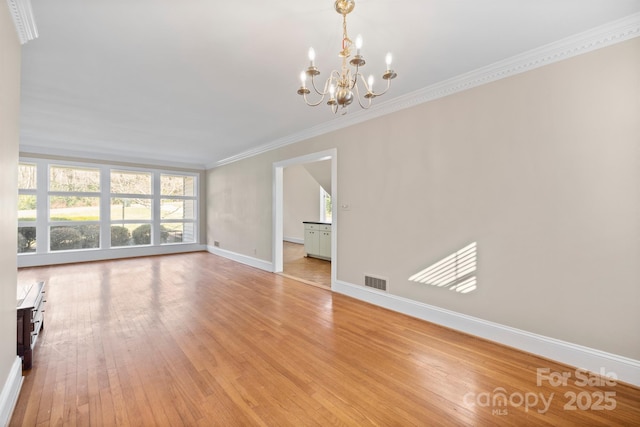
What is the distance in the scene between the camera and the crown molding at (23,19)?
1.76m

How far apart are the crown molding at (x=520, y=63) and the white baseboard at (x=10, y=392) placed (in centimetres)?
405

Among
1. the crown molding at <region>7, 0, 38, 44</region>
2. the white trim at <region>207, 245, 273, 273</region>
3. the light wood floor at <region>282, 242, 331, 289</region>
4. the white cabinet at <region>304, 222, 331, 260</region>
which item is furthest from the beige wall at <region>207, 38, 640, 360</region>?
the crown molding at <region>7, 0, 38, 44</region>

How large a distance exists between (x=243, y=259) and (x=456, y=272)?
15.9 ft

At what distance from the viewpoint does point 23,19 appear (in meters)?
1.86

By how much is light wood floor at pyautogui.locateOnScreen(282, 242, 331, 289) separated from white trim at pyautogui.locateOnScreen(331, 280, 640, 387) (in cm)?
148

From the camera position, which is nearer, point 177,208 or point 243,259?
point 243,259

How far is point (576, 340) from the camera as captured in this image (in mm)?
2252

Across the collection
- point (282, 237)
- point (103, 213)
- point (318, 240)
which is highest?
point (103, 213)

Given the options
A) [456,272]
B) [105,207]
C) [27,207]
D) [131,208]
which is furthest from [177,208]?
[456,272]

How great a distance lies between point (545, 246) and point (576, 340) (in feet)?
2.54

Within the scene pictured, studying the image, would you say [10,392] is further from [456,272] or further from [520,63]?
[520,63]

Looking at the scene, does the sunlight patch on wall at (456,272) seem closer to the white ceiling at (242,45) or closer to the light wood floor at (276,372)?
the light wood floor at (276,372)

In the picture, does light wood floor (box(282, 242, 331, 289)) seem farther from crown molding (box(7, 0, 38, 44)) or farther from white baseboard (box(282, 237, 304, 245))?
crown molding (box(7, 0, 38, 44))

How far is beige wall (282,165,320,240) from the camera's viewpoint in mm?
9961
